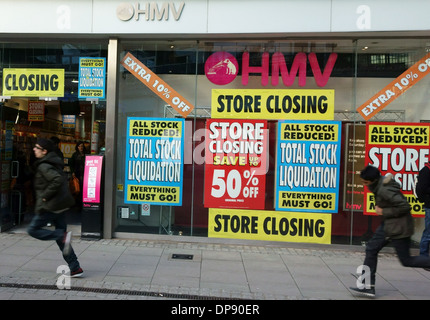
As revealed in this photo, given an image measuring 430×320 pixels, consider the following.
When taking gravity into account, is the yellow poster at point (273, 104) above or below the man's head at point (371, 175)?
above

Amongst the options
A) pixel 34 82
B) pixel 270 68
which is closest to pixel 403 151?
pixel 270 68

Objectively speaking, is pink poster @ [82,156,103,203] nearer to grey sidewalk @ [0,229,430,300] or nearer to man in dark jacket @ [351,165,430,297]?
grey sidewalk @ [0,229,430,300]

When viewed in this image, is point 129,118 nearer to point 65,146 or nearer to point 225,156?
point 225,156

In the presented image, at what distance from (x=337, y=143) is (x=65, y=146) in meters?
7.33

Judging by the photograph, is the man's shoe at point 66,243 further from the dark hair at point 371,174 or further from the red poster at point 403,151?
the red poster at point 403,151

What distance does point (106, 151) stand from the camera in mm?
7207

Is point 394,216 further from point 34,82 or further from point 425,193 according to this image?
point 34,82

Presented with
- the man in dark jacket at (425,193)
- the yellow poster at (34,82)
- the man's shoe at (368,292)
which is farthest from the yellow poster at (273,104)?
the man's shoe at (368,292)

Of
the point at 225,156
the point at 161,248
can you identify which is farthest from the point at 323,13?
the point at 161,248

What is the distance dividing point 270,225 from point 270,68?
329 cm

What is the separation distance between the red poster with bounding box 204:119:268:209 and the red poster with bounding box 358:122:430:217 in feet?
7.22

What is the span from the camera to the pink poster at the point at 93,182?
695cm

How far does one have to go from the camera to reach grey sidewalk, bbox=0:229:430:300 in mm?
4578

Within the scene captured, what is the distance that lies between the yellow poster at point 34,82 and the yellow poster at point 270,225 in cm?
440
